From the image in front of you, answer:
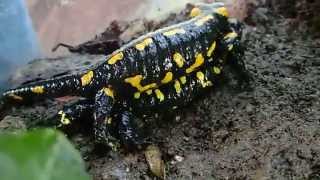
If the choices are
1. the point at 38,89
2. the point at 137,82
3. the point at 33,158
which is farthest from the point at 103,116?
the point at 33,158

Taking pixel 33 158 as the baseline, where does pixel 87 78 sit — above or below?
below

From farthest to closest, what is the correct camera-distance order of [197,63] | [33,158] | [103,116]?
[197,63] < [103,116] < [33,158]

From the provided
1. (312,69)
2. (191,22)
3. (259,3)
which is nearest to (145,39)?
(191,22)

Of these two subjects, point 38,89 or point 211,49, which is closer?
point 38,89

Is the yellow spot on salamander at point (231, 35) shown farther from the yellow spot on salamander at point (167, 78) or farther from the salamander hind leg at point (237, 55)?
the yellow spot on salamander at point (167, 78)

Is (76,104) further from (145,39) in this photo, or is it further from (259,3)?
(259,3)

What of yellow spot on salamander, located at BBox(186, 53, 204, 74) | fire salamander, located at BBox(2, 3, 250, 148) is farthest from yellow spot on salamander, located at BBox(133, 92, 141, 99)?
yellow spot on salamander, located at BBox(186, 53, 204, 74)

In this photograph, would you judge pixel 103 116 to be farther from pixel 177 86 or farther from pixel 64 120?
pixel 177 86

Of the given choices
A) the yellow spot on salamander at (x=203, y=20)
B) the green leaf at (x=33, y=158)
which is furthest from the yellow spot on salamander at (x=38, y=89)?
the green leaf at (x=33, y=158)
